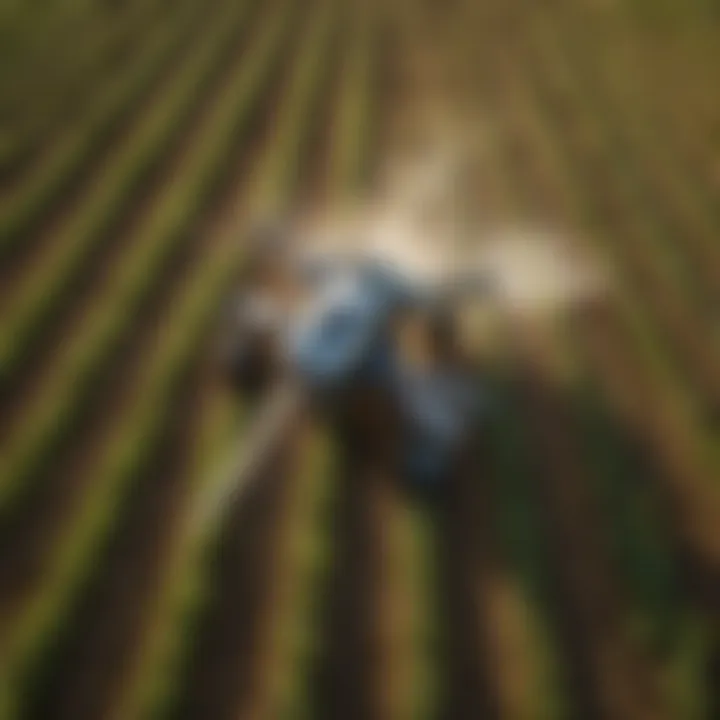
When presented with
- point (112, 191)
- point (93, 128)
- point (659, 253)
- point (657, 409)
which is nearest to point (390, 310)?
point (657, 409)

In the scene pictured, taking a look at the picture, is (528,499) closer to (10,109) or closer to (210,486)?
(210,486)

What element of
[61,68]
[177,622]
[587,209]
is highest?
[61,68]

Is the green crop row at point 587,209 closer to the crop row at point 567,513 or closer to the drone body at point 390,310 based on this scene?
the drone body at point 390,310

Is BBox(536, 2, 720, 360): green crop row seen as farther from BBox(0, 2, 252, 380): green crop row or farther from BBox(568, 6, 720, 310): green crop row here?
BBox(0, 2, 252, 380): green crop row

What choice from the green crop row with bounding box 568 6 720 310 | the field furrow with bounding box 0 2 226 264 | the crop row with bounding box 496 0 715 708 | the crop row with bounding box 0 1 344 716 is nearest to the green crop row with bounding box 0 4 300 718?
the crop row with bounding box 0 1 344 716

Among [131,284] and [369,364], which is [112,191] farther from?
[369,364]

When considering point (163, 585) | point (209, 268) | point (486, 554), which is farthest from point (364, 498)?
point (209, 268)
